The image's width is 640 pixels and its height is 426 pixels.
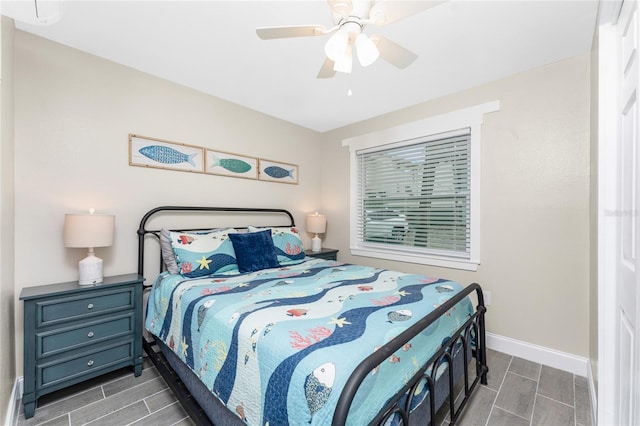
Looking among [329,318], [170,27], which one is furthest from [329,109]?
[329,318]

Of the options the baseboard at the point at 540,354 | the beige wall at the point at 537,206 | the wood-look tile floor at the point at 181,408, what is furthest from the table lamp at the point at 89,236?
the baseboard at the point at 540,354

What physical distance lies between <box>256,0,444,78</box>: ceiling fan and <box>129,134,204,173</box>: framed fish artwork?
66.2 inches

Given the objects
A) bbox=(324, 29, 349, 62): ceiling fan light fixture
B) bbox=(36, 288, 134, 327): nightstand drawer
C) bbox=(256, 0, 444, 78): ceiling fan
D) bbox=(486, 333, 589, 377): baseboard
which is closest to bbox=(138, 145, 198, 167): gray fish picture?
bbox=(36, 288, 134, 327): nightstand drawer

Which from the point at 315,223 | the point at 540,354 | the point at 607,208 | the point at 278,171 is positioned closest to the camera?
the point at 607,208

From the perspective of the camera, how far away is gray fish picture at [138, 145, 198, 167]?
100 inches

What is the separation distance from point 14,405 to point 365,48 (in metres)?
3.02

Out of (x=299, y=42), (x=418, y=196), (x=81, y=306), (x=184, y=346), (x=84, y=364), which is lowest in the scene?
(x=84, y=364)

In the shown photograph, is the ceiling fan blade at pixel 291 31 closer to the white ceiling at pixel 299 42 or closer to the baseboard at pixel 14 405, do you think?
the white ceiling at pixel 299 42

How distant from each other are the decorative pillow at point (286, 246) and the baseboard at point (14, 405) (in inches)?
77.9

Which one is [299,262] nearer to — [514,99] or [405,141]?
[405,141]

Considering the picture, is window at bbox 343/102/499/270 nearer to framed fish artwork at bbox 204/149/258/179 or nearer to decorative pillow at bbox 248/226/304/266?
decorative pillow at bbox 248/226/304/266

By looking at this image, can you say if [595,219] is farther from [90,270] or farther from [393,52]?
[90,270]

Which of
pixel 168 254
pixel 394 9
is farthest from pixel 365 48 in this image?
pixel 168 254

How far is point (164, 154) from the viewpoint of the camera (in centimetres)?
264
